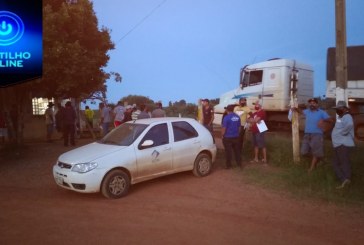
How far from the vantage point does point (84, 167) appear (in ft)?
24.1

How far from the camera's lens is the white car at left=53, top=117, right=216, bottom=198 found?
7.38m

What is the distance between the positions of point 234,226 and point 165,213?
129 centimetres

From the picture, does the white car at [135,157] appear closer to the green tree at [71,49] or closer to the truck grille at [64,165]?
the truck grille at [64,165]

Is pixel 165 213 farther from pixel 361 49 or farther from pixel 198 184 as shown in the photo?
pixel 361 49

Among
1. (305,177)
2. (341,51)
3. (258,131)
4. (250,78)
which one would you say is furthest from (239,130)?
(250,78)

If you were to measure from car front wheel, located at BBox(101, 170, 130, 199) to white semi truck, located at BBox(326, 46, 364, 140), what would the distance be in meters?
10.7

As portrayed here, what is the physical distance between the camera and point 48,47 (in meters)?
13.3

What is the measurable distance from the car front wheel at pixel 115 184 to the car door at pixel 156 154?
0.38 m

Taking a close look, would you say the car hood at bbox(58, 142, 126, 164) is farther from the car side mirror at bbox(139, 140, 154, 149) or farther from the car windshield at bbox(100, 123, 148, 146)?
the car side mirror at bbox(139, 140, 154, 149)

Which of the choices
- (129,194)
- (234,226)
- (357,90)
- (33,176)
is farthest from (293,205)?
(357,90)

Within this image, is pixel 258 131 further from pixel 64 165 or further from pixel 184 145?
pixel 64 165

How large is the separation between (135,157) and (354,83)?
35.7 feet

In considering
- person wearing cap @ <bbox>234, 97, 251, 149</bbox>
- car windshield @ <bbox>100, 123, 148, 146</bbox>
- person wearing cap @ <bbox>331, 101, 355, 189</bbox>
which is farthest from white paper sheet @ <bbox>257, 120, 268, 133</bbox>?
car windshield @ <bbox>100, 123, 148, 146</bbox>

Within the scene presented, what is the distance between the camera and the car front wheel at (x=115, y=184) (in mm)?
7441
